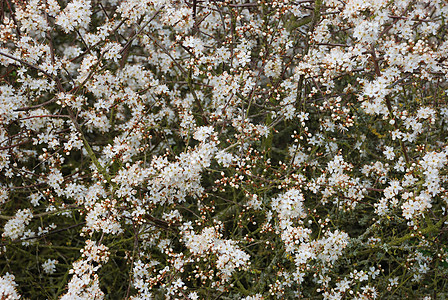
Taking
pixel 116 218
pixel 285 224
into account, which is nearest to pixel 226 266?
pixel 285 224

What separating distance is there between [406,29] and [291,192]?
157 cm

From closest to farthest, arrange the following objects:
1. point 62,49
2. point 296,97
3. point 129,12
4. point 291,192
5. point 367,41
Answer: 1. point 367,41
2. point 291,192
3. point 129,12
4. point 296,97
5. point 62,49

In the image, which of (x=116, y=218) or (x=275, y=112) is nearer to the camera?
(x=116, y=218)

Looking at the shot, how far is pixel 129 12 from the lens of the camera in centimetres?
397

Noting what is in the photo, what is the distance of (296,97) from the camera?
13.9ft

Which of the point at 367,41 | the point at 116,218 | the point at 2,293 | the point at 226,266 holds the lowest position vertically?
the point at 2,293

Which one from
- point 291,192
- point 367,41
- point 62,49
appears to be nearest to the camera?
point 367,41

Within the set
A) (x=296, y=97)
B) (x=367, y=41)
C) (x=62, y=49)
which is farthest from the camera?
(x=62, y=49)

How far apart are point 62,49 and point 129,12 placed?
254 cm

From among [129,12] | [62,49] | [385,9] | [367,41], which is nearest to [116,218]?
[129,12]

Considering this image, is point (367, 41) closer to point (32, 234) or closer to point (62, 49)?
point (32, 234)

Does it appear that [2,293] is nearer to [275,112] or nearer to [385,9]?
[275,112]

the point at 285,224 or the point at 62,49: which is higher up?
the point at 62,49

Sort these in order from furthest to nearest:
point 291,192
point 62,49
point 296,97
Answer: point 62,49, point 296,97, point 291,192
